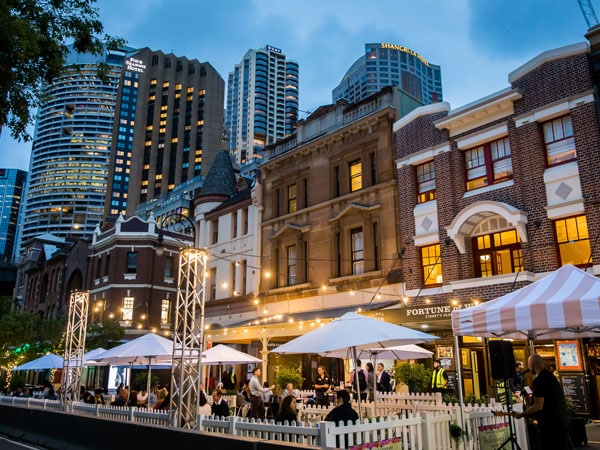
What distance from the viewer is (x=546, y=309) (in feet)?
25.2

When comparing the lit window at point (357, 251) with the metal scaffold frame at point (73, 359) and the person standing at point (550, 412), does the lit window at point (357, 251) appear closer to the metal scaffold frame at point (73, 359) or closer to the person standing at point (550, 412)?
the metal scaffold frame at point (73, 359)

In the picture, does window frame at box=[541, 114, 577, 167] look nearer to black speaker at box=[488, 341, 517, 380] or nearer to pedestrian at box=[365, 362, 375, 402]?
pedestrian at box=[365, 362, 375, 402]

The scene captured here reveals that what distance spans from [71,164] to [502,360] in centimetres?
19531

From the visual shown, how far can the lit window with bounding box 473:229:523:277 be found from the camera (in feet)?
59.0

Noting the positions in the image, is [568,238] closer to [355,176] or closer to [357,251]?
[357,251]

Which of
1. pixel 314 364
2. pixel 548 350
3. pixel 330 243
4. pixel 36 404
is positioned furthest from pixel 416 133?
pixel 36 404

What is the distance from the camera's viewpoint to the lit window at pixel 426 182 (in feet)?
68.4

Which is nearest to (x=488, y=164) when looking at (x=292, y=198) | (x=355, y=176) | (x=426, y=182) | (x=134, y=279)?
(x=426, y=182)

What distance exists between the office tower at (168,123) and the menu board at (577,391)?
13415 centimetres

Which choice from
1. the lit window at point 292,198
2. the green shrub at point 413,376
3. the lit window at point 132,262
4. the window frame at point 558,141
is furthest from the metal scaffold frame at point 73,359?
the lit window at point 132,262

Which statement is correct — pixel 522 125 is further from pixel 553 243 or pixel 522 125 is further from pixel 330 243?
pixel 330 243

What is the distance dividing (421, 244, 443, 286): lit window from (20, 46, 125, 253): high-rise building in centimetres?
16902

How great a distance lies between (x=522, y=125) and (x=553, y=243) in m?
4.14

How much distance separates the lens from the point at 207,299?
31625mm
